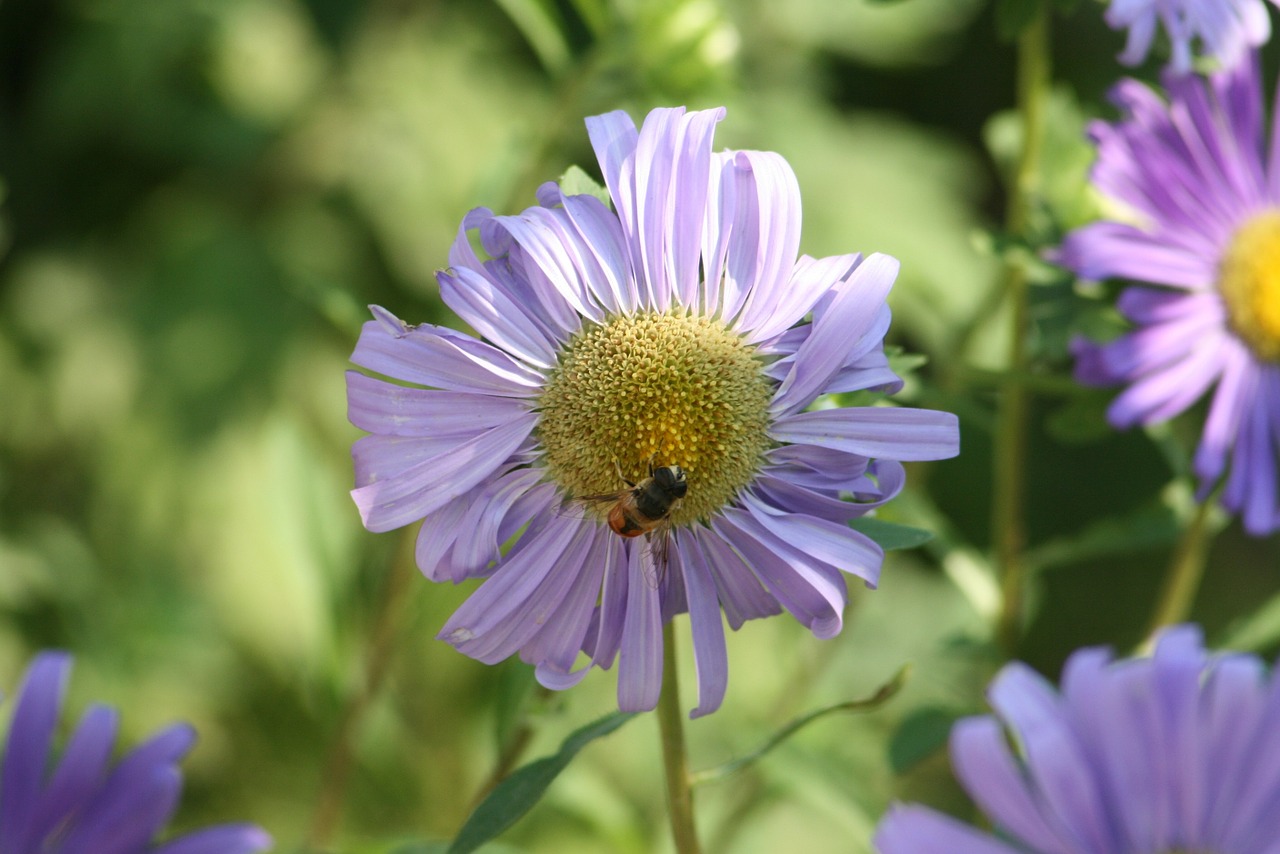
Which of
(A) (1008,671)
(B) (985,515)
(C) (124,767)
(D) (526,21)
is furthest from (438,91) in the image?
(A) (1008,671)

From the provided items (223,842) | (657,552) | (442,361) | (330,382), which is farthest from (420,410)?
(330,382)

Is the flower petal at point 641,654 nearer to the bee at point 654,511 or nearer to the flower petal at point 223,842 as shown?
the bee at point 654,511

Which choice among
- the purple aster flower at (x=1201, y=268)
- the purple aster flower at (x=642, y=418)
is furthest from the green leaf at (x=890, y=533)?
the purple aster flower at (x=1201, y=268)

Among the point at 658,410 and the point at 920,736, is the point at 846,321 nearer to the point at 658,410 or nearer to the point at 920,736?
the point at 658,410

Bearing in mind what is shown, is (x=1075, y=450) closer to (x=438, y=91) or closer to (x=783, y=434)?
(x=438, y=91)

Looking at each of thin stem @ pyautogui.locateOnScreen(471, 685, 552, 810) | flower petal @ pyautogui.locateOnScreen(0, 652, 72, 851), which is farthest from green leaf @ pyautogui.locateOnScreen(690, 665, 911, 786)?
flower petal @ pyautogui.locateOnScreen(0, 652, 72, 851)

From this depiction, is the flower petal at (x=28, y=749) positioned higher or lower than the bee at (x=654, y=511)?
lower
